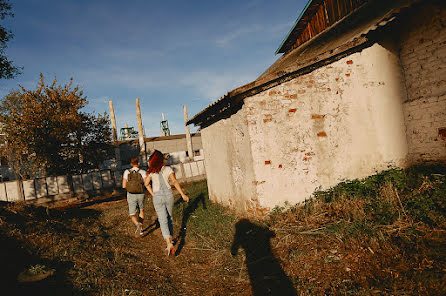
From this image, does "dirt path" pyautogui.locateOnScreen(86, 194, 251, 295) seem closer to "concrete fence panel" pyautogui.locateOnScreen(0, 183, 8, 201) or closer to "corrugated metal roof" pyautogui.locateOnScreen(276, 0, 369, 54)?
"concrete fence panel" pyautogui.locateOnScreen(0, 183, 8, 201)

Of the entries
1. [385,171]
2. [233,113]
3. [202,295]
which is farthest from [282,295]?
[385,171]

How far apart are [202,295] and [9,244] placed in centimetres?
369

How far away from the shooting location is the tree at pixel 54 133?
11078mm

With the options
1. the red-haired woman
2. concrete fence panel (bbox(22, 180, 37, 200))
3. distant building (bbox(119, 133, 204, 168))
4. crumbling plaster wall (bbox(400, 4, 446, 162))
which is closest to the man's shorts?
the red-haired woman

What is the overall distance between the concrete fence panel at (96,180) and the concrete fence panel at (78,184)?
56cm

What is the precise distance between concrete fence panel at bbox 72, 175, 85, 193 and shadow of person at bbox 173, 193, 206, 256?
24.0 feet

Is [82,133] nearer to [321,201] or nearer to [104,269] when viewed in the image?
[104,269]

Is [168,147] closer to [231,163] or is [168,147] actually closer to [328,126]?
[231,163]

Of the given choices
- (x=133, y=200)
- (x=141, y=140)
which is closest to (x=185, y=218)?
(x=133, y=200)

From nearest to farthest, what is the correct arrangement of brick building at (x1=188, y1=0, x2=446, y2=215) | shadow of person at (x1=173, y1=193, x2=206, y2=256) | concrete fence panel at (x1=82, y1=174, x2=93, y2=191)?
shadow of person at (x1=173, y1=193, x2=206, y2=256) → brick building at (x1=188, y1=0, x2=446, y2=215) → concrete fence panel at (x1=82, y1=174, x2=93, y2=191)

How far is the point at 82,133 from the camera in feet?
41.5

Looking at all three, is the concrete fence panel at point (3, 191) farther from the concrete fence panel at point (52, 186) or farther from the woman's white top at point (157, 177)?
the woman's white top at point (157, 177)

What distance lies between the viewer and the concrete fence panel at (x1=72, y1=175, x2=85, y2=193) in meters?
12.6

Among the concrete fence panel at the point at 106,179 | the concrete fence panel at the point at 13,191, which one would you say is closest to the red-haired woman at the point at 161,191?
the concrete fence panel at the point at 106,179
